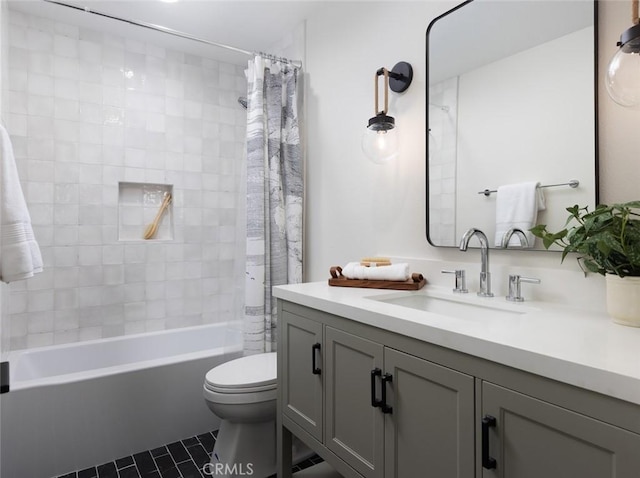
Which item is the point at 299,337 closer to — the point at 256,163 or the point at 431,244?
the point at 431,244

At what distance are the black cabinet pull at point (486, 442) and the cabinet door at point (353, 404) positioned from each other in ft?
1.09

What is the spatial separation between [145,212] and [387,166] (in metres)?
1.85

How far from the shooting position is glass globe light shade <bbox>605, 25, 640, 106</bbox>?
37.9 inches

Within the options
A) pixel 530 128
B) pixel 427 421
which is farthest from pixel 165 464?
pixel 530 128

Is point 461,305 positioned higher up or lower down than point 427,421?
higher up

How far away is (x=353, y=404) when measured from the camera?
1.24 metres

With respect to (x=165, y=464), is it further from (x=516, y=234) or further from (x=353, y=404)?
(x=516, y=234)

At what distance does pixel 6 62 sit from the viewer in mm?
2252

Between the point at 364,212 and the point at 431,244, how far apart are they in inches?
17.8

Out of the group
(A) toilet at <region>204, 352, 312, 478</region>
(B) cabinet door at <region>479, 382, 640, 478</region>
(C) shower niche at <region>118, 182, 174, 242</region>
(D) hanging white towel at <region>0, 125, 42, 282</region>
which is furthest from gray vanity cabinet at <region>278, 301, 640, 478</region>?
(C) shower niche at <region>118, 182, 174, 242</region>

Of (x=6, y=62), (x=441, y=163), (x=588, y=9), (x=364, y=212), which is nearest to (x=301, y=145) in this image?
(x=364, y=212)

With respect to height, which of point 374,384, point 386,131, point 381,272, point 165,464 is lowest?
point 165,464

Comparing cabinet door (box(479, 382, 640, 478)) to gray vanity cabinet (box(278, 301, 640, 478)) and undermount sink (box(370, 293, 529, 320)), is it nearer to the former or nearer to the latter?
gray vanity cabinet (box(278, 301, 640, 478))

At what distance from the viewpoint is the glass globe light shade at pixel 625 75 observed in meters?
0.96
